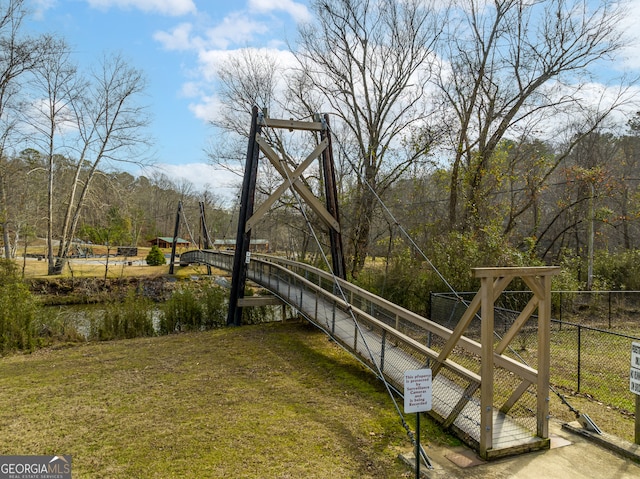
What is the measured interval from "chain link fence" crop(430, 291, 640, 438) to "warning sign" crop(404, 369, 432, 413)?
2133 millimetres

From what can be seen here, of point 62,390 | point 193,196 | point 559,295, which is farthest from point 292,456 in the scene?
point 193,196

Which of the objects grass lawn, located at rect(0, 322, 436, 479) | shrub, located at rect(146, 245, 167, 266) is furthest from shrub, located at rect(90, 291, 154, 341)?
shrub, located at rect(146, 245, 167, 266)

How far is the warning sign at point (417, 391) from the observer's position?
11.2 feet

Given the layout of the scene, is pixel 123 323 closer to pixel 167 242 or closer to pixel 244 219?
pixel 244 219

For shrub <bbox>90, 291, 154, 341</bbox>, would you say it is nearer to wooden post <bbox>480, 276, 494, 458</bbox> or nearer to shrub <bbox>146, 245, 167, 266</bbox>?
wooden post <bbox>480, 276, 494, 458</bbox>

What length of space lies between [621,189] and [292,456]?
65.9ft

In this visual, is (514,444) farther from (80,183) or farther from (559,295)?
(80,183)

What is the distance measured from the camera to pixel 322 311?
8.80m

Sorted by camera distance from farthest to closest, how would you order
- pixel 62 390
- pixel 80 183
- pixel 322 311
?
1. pixel 80 183
2. pixel 322 311
3. pixel 62 390

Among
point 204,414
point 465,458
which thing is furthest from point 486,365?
point 204,414

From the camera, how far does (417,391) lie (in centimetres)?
344

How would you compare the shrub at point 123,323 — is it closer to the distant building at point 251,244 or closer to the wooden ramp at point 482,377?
the wooden ramp at point 482,377

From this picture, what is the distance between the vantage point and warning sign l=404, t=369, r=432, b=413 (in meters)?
3.41

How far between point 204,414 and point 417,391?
282 cm
